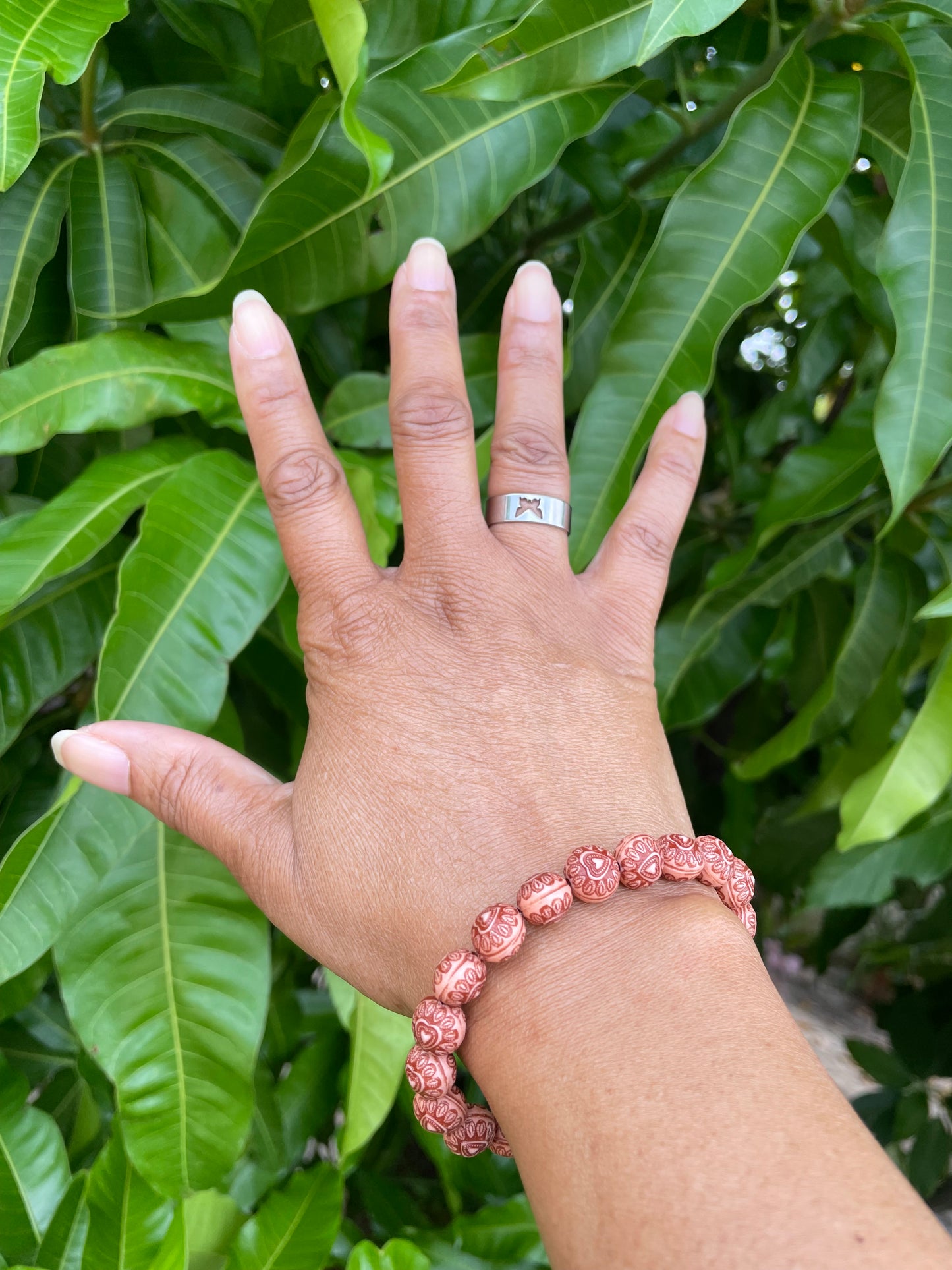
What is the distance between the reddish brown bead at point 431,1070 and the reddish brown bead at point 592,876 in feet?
0.40

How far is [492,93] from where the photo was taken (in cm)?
60

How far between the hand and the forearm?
Answer: 6cm

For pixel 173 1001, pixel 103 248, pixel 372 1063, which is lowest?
pixel 372 1063

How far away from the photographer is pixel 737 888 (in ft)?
1.82

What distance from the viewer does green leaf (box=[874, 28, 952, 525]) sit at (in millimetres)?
659

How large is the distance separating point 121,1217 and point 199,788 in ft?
1.34

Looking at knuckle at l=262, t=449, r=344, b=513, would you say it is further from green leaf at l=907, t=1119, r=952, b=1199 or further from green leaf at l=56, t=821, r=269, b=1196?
green leaf at l=907, t=1119, r=952, b=1199

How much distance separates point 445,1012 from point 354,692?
0.21 m

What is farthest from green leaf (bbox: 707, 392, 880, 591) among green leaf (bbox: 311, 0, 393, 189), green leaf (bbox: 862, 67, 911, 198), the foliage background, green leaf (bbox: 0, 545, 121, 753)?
green leaf (bbox: 0, 545, 121, 753)

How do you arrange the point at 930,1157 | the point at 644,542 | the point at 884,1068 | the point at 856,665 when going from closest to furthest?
the point at 644,542, the point at 856,665, the point at 930,1157, the point at 884,1068

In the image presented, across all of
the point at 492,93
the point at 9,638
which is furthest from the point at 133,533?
the point at 492,93

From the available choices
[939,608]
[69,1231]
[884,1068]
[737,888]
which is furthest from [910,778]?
[884,1068]

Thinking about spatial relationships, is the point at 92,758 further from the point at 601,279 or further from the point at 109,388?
the point at 601,279

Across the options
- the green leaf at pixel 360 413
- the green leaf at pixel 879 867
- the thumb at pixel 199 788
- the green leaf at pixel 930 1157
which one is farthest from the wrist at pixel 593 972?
the green leaf at pixel 930 1157
